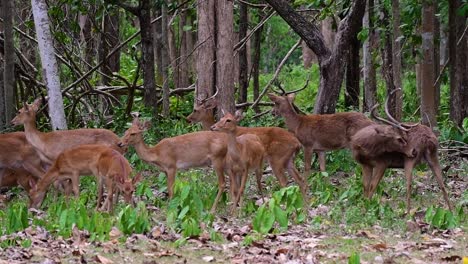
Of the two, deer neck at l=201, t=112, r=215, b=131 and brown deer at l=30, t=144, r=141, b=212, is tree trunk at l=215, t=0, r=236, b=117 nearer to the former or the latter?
deer neck at l=201, t=112, r=215, b=131

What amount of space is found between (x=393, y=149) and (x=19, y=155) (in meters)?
4.88

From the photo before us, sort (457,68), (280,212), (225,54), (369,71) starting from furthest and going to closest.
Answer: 1. (369,71)
2. (225,54)
3. (457,68)
4. (280,212)

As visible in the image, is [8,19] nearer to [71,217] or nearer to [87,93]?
[87,93]

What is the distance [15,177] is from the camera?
12.1 meters

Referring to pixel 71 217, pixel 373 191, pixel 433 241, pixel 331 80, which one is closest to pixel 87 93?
pixel 331 80

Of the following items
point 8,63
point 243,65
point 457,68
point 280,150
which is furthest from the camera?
point 243,65

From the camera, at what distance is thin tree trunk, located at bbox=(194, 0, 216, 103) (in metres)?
16.6

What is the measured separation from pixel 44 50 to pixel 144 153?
2.40m

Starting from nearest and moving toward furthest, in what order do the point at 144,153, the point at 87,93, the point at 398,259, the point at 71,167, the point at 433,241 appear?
the point at 398,259 → the point at 433,241 → the point at 71,167 → the point at 144,153 → the point at 87,93

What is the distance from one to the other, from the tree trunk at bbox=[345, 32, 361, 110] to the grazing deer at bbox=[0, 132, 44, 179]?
7.26m

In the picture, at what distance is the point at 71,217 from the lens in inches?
335

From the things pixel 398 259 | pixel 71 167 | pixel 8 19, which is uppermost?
pixel 8 19

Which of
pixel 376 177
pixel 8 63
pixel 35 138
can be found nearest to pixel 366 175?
pixel 376 177

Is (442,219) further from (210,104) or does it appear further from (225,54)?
(225,54)
